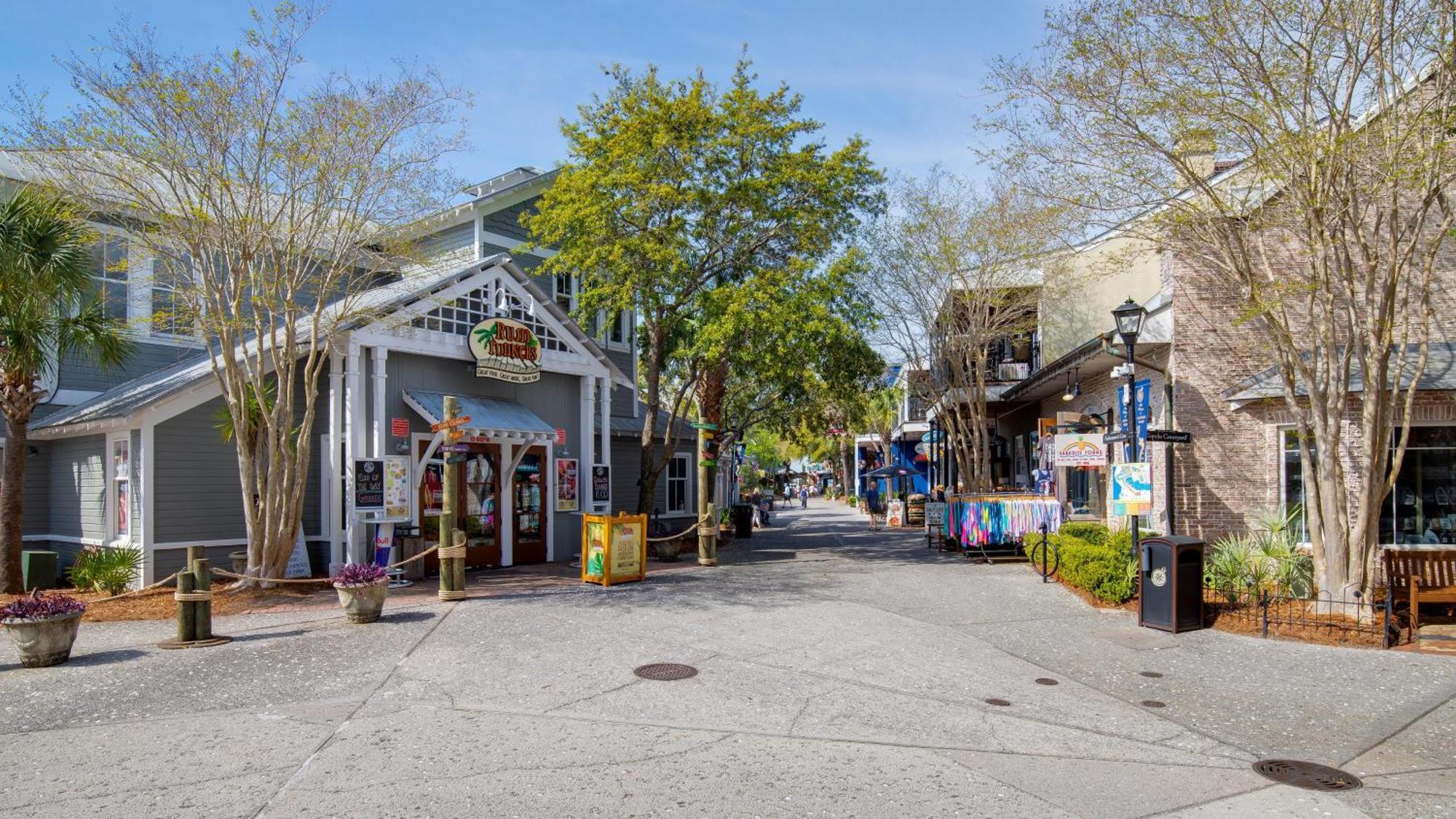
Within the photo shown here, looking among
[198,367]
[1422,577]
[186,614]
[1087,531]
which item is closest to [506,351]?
[198,367]

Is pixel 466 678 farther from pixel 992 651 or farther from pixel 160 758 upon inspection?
pixel 992 651

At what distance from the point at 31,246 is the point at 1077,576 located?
15307mm

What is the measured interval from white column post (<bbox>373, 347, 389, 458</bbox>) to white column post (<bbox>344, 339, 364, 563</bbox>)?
0.72ft

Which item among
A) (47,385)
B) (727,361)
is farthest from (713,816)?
(47,385)

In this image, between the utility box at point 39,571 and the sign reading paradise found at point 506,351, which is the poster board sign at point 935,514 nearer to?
the sign reading paradise found at point 506,351

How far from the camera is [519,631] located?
1029cm

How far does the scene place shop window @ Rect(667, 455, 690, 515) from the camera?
2498 centimetres

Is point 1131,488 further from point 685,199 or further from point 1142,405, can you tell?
point 685,199

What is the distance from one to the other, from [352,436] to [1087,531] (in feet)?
38.9

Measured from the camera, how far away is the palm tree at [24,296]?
502 inches

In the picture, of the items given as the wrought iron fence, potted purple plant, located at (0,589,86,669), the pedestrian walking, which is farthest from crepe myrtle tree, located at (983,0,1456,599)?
the pedestrian walking

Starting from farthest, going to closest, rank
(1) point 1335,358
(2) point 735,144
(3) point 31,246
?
(2) point 735,144
(3) point 31,246
(1) point 1335,358

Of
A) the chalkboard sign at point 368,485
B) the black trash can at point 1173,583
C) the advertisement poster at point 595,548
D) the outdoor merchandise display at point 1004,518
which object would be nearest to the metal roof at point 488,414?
the chalkboard sign at point 368,485

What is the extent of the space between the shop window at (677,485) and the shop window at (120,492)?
12888 mm
